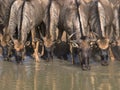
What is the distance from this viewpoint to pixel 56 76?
14.2 metres

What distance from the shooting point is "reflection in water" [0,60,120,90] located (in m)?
12.8

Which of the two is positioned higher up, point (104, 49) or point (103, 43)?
point (103, 43)

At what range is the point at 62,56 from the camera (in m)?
17.7

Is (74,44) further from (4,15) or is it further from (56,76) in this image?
(4,15)

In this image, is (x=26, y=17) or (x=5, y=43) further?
(x=5, y=43)

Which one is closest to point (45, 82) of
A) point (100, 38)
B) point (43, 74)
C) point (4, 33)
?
point (43, 74)

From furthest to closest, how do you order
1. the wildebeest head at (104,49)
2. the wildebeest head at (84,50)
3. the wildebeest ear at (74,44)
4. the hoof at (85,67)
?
the wildebeest head at (104,49)
the wildebeest ear at (74,44)
the wildebeest head at (84,50)
the hoof at (85,67)

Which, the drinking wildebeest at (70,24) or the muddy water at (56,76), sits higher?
the drinking wildebeest at (70,24)

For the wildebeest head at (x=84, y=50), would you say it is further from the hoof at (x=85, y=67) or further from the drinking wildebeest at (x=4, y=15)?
the drinking wildebeest at (x=4, y=15)

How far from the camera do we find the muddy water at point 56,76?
41.9 ft

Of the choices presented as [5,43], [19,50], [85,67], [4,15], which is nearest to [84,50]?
[85,67]

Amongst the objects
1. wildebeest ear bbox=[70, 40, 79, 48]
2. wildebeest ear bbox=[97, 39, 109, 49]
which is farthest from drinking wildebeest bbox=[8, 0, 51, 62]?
wildebeest ear bbox=[97, 39, 109, 49]

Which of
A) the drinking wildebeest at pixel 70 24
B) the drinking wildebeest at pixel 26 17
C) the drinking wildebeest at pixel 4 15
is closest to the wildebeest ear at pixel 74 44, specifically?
the drinking wildebeest at pixel 70 24

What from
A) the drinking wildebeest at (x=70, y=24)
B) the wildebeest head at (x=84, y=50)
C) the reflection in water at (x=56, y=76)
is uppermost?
the drinking wildebeest at (x=70, y=24)
